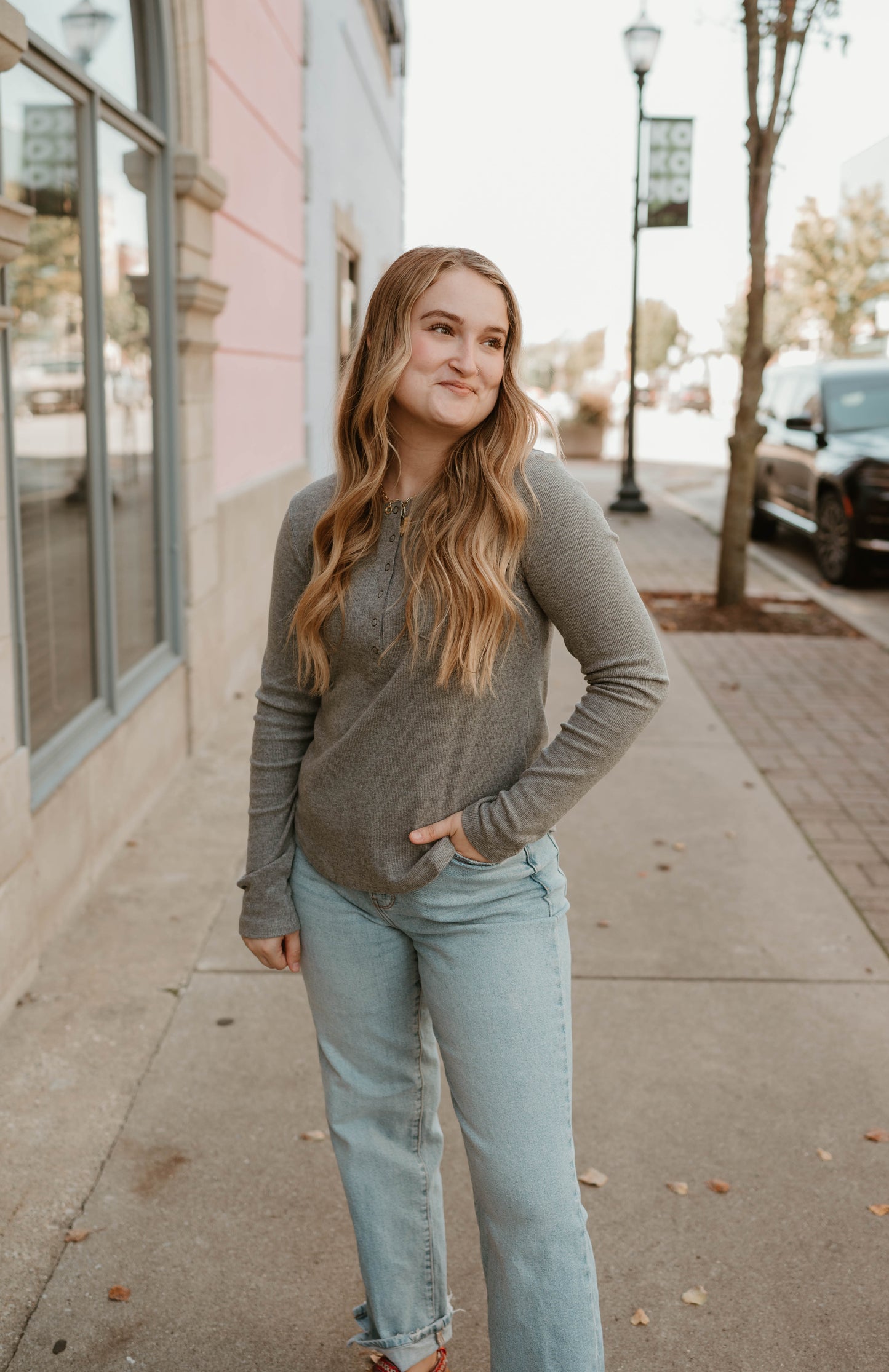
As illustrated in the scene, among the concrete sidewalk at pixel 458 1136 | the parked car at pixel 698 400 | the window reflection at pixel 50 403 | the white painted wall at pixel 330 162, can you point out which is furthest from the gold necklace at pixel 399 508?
the parked car at pixel 698 400

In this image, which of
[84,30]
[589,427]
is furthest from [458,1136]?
[589,427]

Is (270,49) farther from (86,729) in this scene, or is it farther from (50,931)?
(50,931)

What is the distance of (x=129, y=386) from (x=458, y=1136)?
359cm

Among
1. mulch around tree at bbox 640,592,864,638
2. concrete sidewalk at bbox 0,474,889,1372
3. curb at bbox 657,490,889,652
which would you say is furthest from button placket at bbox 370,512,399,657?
mulch around tree at bbox 640,592,864,638

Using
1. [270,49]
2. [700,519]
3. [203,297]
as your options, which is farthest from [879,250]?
[203,297]

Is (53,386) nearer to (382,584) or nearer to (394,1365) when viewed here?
(382,584)

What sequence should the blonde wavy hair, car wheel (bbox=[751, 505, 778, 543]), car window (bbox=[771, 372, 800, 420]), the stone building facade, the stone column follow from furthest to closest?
car wheel (bbox=[751, 505, 778, 543]) → car window (bbox=[771, 372, 800, 420]) → the stone column → the stone building facade → the blonde wavy hair

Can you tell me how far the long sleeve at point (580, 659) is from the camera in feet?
6.40

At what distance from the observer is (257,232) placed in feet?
26.7

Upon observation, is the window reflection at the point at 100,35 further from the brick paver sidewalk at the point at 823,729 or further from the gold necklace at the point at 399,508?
the brick paver sidewalk at the point at 823,729

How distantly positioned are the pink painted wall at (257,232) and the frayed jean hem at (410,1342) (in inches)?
216

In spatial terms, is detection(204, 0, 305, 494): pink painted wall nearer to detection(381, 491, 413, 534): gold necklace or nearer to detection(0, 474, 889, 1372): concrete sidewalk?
detection(0, 474, 889, 1372): concrete sidewalk

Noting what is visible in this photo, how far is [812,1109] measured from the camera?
11.0 ft

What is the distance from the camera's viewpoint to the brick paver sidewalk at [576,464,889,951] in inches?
206
